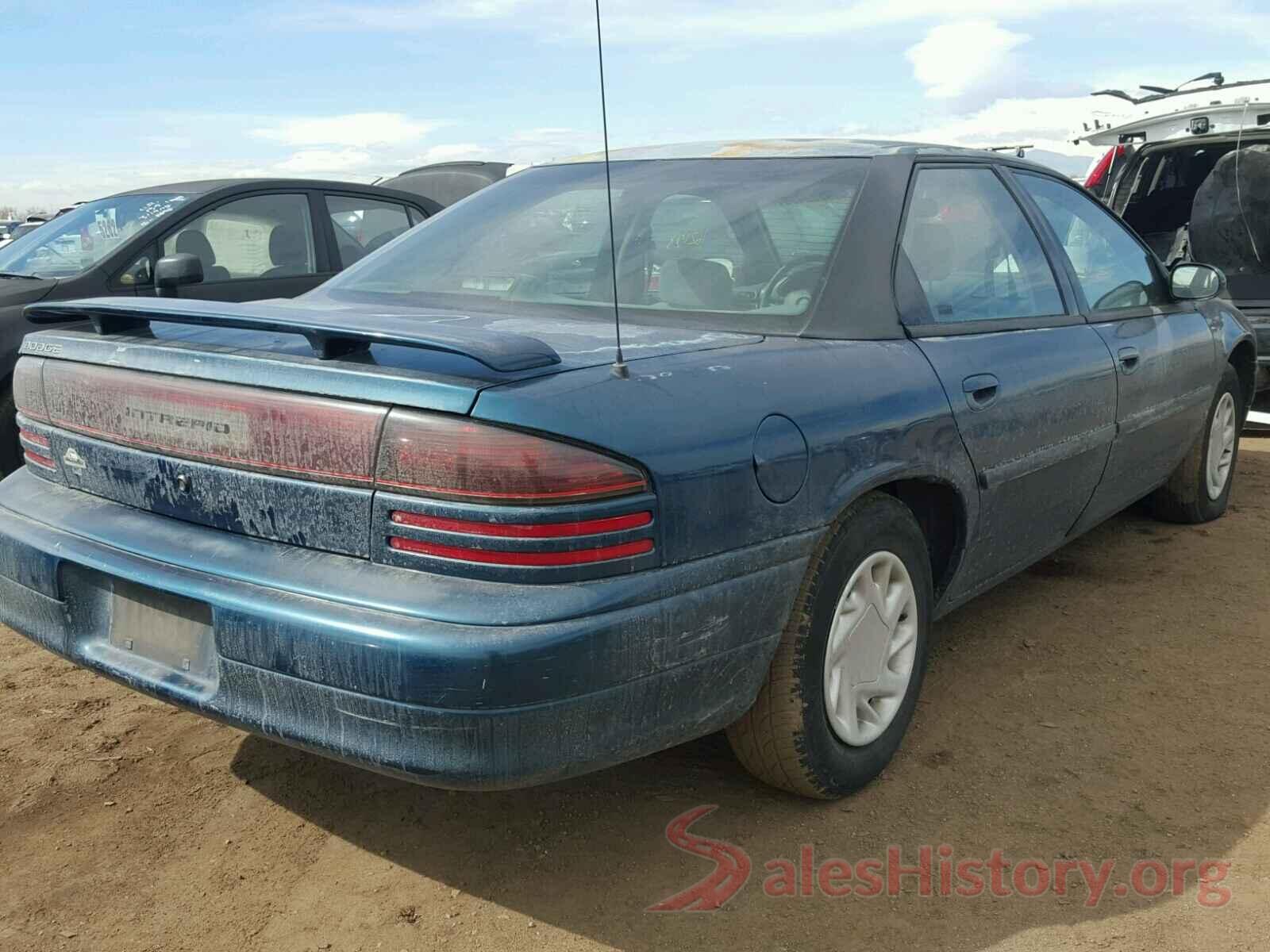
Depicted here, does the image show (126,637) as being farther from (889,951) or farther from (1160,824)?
(1160,824)

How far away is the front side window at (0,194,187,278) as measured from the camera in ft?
19.6

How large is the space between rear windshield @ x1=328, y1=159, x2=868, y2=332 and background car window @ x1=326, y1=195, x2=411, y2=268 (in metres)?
3.65

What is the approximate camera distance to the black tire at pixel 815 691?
252 centimetres

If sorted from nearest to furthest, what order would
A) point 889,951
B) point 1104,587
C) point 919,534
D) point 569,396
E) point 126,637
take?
point 569,396 → point 889,951 → point 126,637 → point 919,534 → point 1104,587

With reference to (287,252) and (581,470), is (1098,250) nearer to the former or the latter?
(581,470)

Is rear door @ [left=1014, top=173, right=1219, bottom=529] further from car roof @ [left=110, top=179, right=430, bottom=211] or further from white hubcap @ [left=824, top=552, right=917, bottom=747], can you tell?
car roof @ [left=110, top=179, right=430, bottom=211]

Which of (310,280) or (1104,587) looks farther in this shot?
(310,280)

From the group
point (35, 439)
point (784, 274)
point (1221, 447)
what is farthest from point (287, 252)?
point (1221, 447)

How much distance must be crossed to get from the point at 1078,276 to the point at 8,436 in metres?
4.39

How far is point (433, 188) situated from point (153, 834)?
1101cm

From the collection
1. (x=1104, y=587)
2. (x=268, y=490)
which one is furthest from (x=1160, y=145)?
(x=268, y=490)

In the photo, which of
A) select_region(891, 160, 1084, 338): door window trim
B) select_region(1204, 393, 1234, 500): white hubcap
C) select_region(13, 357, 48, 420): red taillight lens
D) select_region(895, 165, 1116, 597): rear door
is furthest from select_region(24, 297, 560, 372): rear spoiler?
select_region(1204, 393, 1234, 500): white hubcap

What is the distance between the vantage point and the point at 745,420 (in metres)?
2.33

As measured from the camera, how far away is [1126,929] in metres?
2.33
